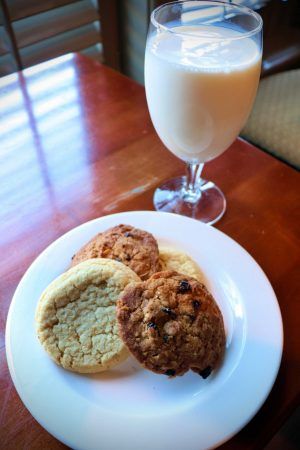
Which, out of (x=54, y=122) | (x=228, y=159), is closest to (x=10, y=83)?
(x=54, y=122)

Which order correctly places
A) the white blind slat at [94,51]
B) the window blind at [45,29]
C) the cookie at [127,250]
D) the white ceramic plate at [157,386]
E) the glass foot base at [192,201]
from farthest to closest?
the white blind slat at [94,51] < the window blind at [45,29] < the glass foot base at [192,201] < the cookie at [127,250] < the white ceramic plate at [157,386]

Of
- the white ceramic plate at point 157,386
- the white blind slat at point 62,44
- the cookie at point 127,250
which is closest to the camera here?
the white ceramic plate at point 157,386

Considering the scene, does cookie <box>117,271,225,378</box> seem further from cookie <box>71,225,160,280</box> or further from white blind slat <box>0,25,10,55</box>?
white blind slat <box>0,25,10,55</box>

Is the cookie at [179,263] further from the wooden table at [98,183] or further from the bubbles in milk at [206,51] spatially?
the bubbles in milk at [206,51]

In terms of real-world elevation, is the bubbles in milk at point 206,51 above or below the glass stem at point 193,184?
above

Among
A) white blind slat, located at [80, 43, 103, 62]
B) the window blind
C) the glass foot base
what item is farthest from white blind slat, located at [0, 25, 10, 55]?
the glass foot base

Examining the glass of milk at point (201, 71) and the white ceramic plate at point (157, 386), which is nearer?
the white ceramic plate at point (157, 386)

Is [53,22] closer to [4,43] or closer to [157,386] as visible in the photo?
[4,43]

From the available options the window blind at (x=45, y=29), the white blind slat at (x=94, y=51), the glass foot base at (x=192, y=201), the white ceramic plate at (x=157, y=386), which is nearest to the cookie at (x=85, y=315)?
the white ceramic plate at (x=157, y=386)
